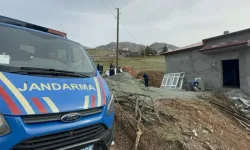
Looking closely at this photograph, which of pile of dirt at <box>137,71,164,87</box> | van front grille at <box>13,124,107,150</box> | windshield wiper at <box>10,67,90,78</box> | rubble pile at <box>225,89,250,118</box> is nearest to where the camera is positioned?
van front grille at <box>13,124,107,150</box>

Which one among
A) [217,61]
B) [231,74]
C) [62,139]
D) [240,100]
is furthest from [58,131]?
[231,74]

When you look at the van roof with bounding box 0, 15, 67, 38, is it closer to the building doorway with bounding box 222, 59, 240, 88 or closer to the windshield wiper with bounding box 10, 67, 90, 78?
the windshield wiper with bounding box 10, 67, 90, 78

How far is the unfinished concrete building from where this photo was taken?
11719mm

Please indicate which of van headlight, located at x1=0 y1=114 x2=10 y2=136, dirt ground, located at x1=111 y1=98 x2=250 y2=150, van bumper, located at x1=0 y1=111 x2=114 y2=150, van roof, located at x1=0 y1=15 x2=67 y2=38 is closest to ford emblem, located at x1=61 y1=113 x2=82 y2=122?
van bumper, located at x1=0 y1=111 x2=114 y2=150

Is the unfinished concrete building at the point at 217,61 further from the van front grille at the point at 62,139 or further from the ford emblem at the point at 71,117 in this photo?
the ford emblem at the point at 71,117

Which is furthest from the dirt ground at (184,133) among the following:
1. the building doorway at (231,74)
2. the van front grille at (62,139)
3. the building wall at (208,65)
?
the building doorway at (231,74)

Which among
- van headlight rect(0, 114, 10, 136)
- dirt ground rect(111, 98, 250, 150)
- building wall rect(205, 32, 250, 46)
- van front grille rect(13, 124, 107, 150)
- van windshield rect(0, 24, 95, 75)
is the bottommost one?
dirt ground rect(111, 98, 250, 150)

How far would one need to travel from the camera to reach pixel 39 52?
389 cm

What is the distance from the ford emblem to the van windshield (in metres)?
1.01

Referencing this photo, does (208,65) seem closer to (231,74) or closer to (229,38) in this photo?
(229,38)

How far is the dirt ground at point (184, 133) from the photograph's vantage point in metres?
5.33

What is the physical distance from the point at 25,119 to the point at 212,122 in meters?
6.13

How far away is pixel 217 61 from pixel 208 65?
2.51 feet

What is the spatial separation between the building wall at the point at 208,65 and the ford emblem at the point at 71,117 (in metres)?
10.9
